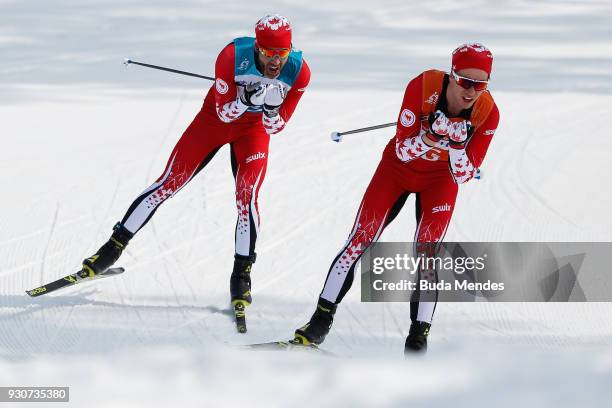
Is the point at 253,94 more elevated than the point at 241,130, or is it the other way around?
the point at 253,94

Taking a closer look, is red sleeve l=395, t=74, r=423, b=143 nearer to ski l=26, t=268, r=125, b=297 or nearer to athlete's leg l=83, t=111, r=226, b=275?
athlete's leg l=83, t=111, r=226, b=275

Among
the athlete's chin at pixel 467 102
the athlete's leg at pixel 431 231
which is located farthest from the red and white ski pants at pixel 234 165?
the athlete's chin at pixel 467 102

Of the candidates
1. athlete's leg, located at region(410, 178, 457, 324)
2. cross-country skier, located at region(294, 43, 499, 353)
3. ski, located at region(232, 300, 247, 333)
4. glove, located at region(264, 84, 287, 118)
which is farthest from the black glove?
ski, located at region(232, 300, 247, 333)

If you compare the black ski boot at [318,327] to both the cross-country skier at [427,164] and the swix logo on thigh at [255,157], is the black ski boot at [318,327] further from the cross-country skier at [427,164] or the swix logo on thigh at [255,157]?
the swix logo on thigh at [255,157]

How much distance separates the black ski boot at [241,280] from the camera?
267 inches

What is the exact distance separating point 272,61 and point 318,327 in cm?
163

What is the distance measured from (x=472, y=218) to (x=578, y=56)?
7561mm

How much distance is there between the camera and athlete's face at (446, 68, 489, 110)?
559cm

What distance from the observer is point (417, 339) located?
19.5 ft

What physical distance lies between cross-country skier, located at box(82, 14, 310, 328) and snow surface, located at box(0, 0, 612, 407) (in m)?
0.35

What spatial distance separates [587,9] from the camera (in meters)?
19.7

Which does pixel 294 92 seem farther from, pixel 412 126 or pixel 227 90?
pixel 412 126

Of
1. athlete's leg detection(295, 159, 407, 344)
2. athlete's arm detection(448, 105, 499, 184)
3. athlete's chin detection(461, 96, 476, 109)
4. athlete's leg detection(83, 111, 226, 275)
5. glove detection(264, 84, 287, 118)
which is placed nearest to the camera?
athlete's chin detection(461, 96, 476, 109)

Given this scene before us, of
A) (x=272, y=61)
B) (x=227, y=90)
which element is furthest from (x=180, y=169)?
(x=272, y=61)
